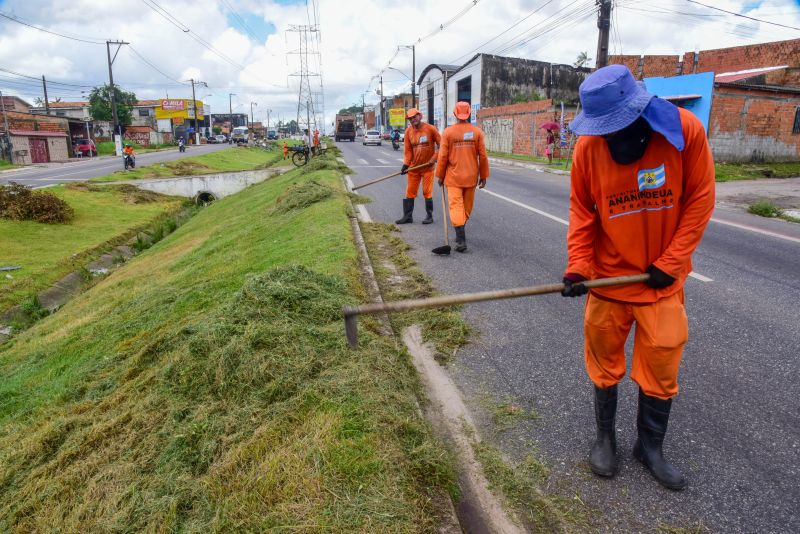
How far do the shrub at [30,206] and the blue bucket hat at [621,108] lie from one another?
16831mm

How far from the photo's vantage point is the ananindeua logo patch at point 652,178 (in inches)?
94.8

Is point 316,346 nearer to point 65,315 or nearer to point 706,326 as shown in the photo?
point 706,326

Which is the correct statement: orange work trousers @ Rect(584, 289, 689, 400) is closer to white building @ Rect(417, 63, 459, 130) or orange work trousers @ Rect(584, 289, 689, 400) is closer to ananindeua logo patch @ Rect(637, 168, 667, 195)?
ananindeua logo patch @ Rect(637, 168, 667, 195)

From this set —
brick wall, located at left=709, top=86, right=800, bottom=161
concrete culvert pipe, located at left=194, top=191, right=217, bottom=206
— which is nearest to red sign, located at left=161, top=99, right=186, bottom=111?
concrete culvert pipe, located at left=194, top=191, right=217, bottom=206

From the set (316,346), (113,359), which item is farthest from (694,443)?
(113,359)

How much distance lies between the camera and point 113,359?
479 cm

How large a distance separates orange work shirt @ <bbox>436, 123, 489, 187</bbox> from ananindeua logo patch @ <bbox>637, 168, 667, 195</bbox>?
15.2ft

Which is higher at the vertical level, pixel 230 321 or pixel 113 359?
pixel 230 321

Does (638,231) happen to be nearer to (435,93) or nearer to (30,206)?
(30,206)

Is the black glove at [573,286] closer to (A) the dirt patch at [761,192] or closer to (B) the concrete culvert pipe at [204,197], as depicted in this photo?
(A) the dirt patch at [761,192]

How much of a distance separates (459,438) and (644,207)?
5.12 feet

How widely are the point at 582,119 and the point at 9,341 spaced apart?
337 inches

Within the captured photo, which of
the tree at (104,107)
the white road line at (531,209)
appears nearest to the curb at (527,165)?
the white road line at (531,209)

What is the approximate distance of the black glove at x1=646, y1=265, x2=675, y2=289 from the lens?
7.95 feet
